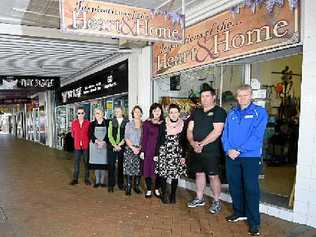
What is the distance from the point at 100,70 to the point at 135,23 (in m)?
6.15

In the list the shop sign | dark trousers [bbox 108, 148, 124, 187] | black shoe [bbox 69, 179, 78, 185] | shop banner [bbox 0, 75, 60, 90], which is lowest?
black shoe [bbox 69, 179, 78, 185]

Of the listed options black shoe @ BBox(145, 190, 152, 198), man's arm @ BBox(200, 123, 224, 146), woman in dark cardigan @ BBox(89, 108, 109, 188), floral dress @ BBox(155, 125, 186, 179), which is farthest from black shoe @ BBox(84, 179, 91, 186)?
man's arm @ BBox(200, 123, 224, 146)

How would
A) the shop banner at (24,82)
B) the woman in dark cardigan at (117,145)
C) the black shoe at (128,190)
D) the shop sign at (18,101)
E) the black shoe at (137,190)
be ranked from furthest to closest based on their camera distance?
the shop sign at (18,101)
the shop banner at (24,82)
the woman in dark cardigan at (117,145)
the black shoe at (137,190)
the black shoe at (128,190)

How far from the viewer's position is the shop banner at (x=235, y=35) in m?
4.13

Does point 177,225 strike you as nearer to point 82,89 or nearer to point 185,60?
point 185,60

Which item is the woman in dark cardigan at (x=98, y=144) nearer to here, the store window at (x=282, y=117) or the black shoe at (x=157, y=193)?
the black shoe at (x=157, y=193)

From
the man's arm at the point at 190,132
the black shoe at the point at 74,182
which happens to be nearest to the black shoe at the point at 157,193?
the man's arm at the point at 190,132

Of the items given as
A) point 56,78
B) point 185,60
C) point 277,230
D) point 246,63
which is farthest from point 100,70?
point 277,230

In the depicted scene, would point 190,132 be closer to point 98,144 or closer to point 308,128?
point 308,128

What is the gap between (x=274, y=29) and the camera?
4258 mm

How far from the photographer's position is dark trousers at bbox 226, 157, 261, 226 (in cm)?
385

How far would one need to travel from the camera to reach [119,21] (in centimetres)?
399

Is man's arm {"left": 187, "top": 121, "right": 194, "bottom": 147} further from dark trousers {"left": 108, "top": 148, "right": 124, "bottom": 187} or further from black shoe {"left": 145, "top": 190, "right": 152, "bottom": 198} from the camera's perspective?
dark trousers {"left": 108, "top": 148, "right": 124, "bottom": 187}

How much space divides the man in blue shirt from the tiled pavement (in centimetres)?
32
